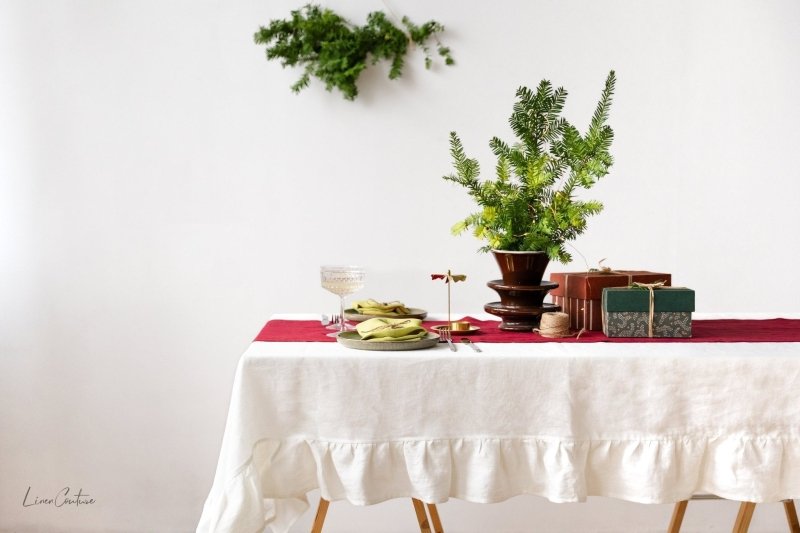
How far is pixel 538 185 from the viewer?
1726 mm

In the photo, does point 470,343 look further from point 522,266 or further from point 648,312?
point 648,312

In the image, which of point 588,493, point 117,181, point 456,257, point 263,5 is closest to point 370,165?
point 456,257

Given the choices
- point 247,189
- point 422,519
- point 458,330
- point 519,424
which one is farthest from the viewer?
point 247,189

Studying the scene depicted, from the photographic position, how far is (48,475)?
9.70 ft

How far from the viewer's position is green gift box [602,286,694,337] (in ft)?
5.55

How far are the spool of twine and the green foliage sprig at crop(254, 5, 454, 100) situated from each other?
1.44 meters

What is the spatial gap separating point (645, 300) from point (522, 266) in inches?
10.3

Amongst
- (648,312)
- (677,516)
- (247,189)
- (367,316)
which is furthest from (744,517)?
(247,189)

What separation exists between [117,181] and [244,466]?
1731mm

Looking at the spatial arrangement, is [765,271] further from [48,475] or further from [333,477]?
[48,475]

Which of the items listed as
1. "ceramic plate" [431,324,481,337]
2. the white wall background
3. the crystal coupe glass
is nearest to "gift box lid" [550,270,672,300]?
"ceramic plate" [431,324,481,337]

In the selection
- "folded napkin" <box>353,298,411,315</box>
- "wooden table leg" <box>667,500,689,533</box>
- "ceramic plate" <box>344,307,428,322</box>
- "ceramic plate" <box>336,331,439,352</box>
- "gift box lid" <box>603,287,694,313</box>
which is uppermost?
"gift box lid" <box>603,287,694,313</box>

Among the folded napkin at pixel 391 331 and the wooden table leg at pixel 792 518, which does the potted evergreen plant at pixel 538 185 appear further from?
the wooden table leg at pixel 792 518

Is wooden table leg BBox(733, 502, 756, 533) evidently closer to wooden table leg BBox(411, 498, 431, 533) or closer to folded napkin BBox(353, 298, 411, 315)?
wooden table leg BBox(411, 498, 431, 533)
